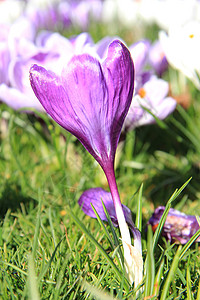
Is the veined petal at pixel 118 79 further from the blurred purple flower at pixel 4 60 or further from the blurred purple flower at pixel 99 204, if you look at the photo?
the blurred purple flower at pixel 4 60

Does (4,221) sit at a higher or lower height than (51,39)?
lower

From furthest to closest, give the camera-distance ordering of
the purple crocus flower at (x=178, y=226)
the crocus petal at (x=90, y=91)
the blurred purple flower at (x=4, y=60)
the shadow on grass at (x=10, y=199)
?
the blurred purple flower at (x=4, y=60)
the shadow on grass at (x=10, y=199)
the purple crocus flower at (x=178, y=226)
the crocus petal at (x=90, y=91)

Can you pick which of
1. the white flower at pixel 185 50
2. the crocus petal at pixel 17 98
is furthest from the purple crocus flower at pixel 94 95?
the crocus petal at pixel 17 98

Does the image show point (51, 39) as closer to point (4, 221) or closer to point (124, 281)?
point (4, 221)

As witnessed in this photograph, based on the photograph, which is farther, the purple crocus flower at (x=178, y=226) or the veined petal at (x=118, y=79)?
the purple crocus flower at (x=178, y=226)

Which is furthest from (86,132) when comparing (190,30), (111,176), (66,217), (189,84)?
(189,84)

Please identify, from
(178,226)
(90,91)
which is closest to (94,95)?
(90,91)

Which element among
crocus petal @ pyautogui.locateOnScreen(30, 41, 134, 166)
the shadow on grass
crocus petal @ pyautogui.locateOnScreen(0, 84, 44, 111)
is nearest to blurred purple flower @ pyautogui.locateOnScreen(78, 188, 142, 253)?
crocus petal @ pyautogui.locateOnScreen(30, 41, 134, 166)

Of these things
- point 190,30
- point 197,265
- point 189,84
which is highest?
point 190,30
